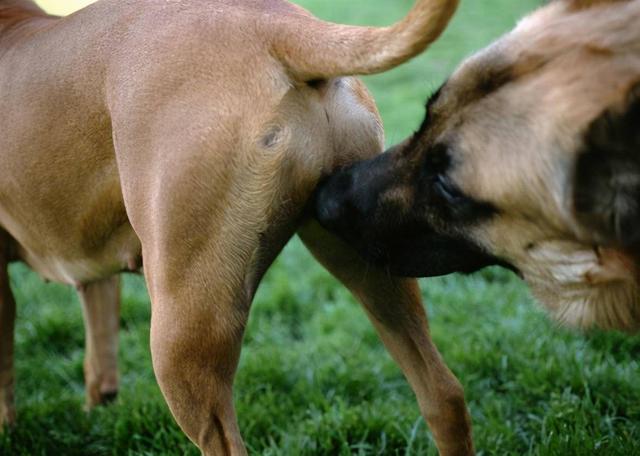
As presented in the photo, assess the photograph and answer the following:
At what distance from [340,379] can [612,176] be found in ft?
7.58

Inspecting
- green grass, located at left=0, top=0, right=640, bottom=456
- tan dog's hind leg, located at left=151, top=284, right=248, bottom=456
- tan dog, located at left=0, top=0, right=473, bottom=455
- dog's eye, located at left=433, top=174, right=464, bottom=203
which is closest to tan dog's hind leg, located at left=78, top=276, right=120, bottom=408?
green grass, located at left=0, top=0, right=640, bottom=456

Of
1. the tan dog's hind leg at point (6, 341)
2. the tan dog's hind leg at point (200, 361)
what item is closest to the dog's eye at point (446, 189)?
the tan dog's hind leg at point (200, 361)

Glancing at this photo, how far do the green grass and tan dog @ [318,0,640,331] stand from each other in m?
0.36

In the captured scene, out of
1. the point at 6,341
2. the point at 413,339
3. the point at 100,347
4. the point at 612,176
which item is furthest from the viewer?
the point at 100,347

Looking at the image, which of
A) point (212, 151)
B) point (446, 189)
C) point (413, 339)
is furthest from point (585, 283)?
point (212, 151)

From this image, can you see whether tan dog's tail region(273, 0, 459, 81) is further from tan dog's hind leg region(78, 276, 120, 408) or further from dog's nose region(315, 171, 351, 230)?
tan dog's hind leg region(78, 276, 120, 408)

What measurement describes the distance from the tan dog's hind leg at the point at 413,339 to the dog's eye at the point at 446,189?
528mm

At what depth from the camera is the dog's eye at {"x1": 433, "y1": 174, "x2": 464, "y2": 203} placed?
9.52ft

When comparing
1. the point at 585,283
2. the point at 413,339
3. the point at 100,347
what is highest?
the point at 585,283

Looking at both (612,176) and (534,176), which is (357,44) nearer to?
(534,176)

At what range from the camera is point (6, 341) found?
4293 millimetres

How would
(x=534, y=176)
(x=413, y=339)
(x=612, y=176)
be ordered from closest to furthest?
(x=612, y=176), (x=534, y=176), (x=413, y=339)

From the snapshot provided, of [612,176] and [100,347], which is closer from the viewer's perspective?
[612,176]

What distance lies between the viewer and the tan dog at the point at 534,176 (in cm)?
255
